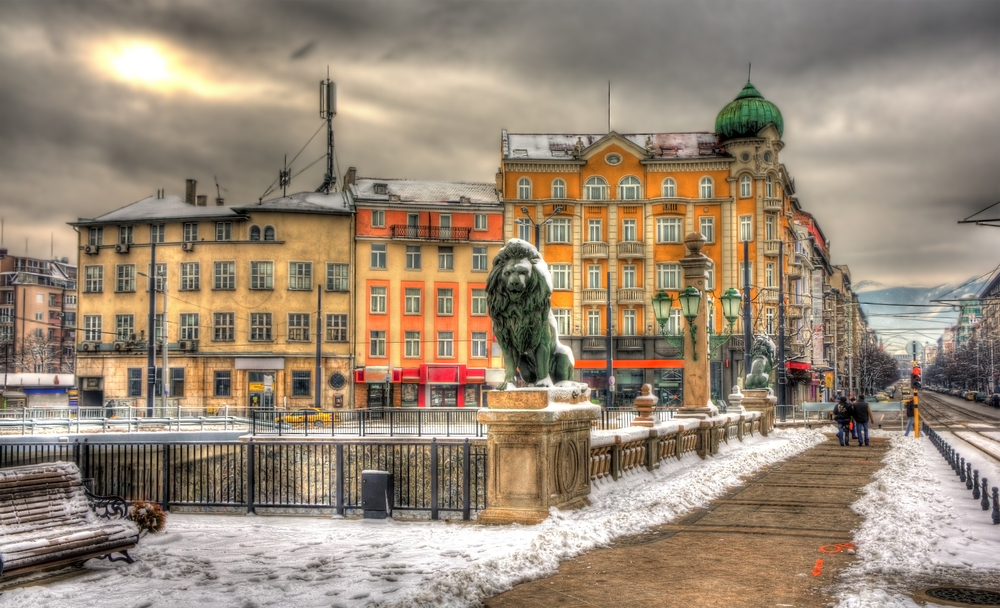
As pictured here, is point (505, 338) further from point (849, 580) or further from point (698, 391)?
point (698, 391)

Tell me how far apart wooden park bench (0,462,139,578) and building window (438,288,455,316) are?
49.7 metres

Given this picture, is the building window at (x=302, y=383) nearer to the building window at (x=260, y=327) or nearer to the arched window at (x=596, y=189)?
the building window at (x=260, y=327)

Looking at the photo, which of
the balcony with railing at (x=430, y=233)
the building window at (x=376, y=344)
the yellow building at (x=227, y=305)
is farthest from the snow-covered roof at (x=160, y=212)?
the building window at (x=376, y=344)

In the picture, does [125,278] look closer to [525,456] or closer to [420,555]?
[525,456]

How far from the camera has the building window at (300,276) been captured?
2269 inches

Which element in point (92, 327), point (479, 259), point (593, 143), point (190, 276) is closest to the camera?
point (190, 276)

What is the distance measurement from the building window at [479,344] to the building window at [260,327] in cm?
1226

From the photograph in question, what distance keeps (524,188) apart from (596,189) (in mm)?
4778

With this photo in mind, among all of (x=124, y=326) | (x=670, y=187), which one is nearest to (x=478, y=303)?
(x=670, y=187)

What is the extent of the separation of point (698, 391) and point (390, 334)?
120ft

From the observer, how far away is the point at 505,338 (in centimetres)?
1310

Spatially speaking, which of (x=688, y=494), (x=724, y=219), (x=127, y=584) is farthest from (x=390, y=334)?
(x=127, y=584)

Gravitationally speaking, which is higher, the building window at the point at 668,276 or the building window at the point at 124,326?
the building window at the point at 668,276

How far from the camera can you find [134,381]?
5688cm
